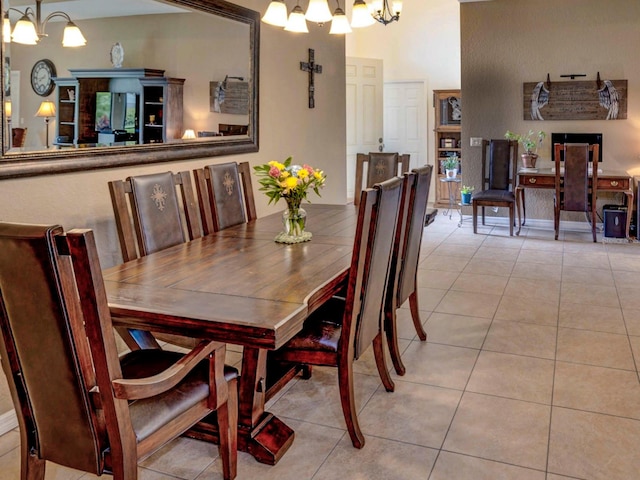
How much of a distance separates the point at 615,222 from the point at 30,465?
243 inches

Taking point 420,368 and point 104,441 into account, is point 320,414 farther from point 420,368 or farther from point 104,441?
point 104,441

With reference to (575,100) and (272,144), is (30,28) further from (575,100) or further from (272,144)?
(575,100)

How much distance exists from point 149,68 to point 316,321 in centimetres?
181

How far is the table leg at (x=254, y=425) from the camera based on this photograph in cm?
223

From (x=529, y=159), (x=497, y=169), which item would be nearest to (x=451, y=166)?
(x=497, y=169)

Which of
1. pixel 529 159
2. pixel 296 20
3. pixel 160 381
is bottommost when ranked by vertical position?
pixel 160 381

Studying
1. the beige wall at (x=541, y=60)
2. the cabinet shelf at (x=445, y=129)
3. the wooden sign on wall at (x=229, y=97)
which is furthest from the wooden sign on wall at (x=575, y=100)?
the wooden sign on wall at (x=229, y=97)

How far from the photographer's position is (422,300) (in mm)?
4262

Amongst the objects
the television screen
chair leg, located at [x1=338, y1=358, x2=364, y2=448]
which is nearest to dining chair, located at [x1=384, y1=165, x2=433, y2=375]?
chair leg, located at [x1=338, y1=358, x2=364, y2=448]

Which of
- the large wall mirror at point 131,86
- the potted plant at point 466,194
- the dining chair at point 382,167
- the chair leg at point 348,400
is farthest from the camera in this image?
the potted plant at point 466,194

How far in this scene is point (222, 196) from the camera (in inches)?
136

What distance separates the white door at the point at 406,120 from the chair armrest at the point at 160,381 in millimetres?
7680

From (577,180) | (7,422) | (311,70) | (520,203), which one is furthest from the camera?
Result: (520,203)

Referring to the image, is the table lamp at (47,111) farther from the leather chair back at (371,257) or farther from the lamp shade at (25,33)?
the leather chair back at (371,257)
